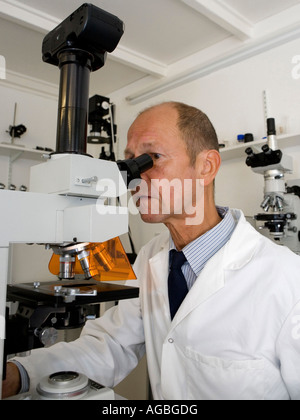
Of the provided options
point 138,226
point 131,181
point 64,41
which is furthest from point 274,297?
point 138,226

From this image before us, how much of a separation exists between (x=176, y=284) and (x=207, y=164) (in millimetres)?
391

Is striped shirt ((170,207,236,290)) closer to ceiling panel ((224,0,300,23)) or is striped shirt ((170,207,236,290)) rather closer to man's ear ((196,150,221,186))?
man's ear ((196,150,221,186))

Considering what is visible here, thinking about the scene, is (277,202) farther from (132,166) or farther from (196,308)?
(132,166)

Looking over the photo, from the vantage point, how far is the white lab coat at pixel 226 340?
78 cm

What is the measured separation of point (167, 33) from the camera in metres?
2.24

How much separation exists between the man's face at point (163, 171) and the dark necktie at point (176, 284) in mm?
134

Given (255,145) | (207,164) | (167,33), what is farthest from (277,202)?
(167,33)

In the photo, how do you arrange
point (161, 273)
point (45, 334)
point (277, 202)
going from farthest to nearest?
point (277, 202) < point (161, 273) < point (45, 334)

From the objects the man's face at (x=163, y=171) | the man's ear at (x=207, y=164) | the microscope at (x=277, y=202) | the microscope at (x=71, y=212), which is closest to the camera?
the microscope at (x=71, y=212)

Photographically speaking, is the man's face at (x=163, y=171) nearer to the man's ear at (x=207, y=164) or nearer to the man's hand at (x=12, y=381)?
the man's ear at (x=207, y=164)

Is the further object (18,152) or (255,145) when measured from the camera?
(18,152)

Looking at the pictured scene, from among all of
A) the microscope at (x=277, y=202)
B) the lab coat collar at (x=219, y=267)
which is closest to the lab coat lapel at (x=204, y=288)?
the lab coat collar at (x=219, y=267)

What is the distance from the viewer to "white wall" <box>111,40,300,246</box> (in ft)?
6.41

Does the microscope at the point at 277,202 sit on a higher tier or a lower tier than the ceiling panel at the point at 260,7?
lower
